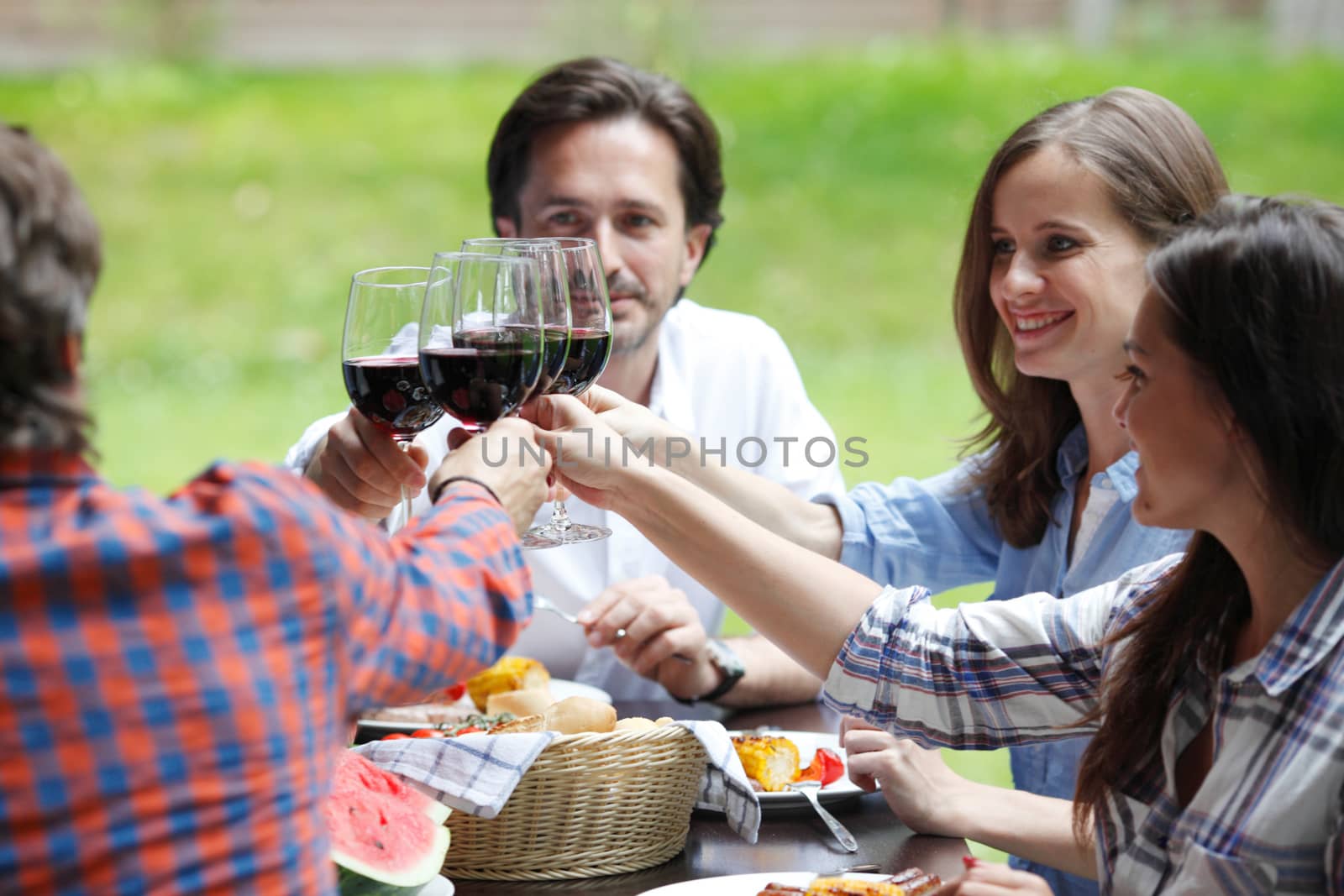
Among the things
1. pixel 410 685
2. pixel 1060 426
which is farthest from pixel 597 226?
pixel 410 685

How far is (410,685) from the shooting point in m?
1.11

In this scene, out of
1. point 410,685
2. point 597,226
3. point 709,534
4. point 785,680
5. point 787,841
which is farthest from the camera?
point 597,226

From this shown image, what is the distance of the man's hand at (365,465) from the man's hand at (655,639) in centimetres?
52

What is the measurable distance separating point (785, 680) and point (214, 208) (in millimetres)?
6399

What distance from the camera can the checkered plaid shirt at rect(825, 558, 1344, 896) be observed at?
1310 millimetres

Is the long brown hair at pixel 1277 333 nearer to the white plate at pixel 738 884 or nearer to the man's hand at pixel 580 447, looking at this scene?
the white plate at pixel 738 884

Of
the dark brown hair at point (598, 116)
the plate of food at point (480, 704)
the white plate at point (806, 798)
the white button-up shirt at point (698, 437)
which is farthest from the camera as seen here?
the dark brown hair at point (598, 116)

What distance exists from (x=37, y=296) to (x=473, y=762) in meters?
0.74

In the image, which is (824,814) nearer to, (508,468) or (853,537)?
(508,468)

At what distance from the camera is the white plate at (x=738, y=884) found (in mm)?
1436

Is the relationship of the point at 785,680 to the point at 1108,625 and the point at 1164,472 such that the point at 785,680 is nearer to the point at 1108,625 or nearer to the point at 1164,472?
the point at 1108,625

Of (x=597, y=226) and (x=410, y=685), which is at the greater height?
(x=597, y=226)

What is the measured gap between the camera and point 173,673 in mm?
955

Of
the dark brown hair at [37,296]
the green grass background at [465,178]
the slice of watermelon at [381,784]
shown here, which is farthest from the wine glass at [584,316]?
the green grass background at [465,178]
